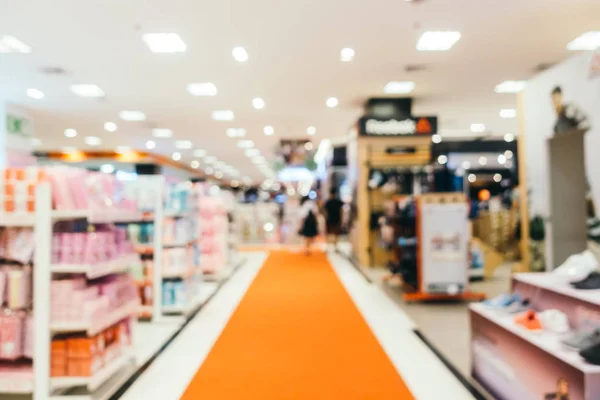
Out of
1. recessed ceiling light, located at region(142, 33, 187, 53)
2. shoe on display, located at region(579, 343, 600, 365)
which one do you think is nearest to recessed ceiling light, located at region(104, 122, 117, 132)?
recessed ceiling light, located at region(142, 33, 187, 53)

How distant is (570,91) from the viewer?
5.82m

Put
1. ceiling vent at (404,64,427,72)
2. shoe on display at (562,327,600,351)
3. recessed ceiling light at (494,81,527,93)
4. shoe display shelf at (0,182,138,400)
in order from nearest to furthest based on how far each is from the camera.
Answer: shoe on display at (562,327,600,351) → shoe display shelf at (0,182,138,400) → ceiling vent at (404,64,427,72) → recessed ceiling light at (494,81,527,93)

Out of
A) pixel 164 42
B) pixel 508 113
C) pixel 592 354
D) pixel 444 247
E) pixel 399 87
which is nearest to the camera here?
pixel 592 354

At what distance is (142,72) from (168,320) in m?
Answer: 4.66

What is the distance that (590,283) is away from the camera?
9.06 feet

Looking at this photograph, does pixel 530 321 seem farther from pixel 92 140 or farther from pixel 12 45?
pixel 92 140

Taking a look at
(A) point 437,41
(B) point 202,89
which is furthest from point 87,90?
(A) point 437,41

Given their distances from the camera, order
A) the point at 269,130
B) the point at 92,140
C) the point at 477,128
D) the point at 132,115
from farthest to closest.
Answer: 1. the point at 92,140
2. the point at 477,128
3. the point at 269,130
4. the point at 132,115

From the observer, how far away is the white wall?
525cm

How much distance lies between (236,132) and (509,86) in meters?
8.13

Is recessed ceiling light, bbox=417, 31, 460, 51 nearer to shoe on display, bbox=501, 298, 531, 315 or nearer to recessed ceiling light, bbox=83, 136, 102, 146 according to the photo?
shoe on display, bbox=501, 298, 531, 315

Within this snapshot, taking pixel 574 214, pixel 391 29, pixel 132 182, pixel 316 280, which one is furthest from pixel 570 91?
pixel 132 182

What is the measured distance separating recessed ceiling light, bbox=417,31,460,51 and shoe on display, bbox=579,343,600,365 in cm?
510

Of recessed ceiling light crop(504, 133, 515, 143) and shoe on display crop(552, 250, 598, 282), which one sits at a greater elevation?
recessed ceiling light crop(504, 133, 515, 143)
